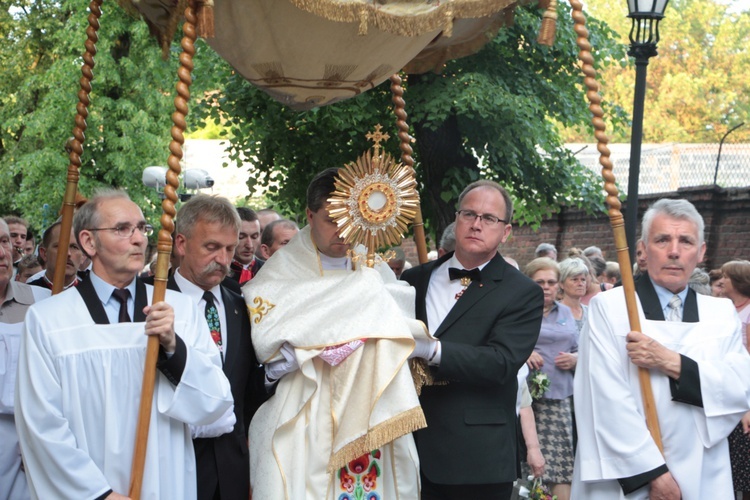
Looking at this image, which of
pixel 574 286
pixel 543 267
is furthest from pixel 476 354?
pixel 574 286

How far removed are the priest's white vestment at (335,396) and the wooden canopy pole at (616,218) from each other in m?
0.95

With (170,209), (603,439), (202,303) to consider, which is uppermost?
(170,209)

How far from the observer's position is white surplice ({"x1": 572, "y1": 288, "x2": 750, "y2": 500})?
4.87 metres

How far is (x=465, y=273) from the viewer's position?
5.40 metres

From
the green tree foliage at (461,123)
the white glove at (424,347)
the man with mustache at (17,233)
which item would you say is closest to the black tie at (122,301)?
the white glove at (424,347)

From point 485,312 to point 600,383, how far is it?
2.11 feet

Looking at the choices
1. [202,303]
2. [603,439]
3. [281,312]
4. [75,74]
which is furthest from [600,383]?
[75,74]

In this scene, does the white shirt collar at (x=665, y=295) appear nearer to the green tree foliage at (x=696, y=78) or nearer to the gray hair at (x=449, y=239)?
the gray hair at (x=449, y=239)

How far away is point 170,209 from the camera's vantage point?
4.50 m

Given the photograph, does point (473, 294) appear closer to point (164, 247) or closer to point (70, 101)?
point (164, 247)

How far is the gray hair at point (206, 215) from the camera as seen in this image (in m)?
4.96

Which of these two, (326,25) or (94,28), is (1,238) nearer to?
(94,28)

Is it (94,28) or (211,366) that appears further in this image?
(94,28)

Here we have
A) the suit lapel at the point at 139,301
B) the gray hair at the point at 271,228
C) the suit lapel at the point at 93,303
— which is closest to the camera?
the suit lapel at the point at 93,303
